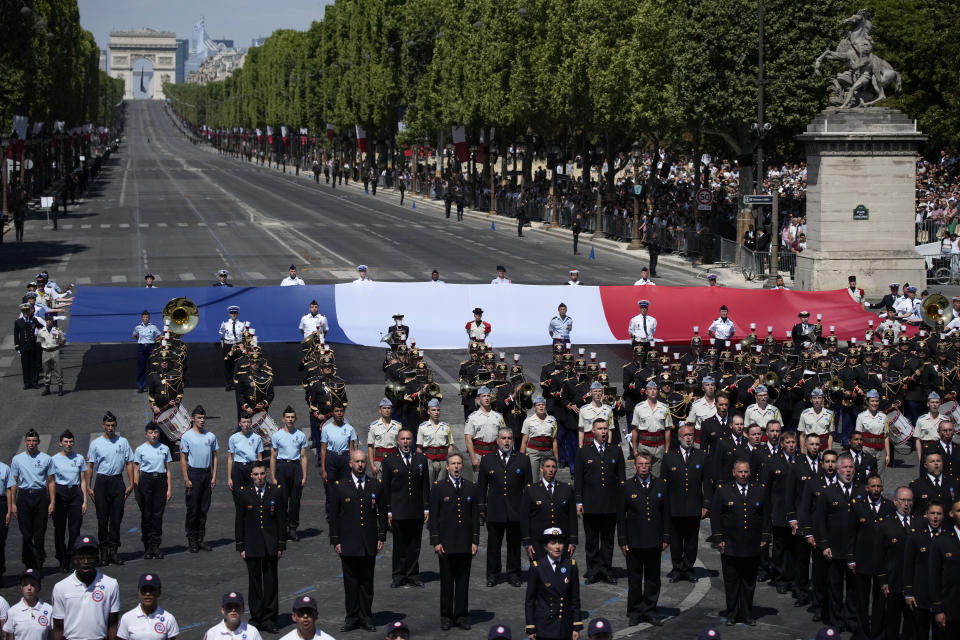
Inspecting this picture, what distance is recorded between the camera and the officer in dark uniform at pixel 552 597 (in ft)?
43.2

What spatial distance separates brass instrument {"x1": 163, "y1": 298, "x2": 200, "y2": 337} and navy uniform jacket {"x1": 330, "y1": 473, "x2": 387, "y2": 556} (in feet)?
49.9

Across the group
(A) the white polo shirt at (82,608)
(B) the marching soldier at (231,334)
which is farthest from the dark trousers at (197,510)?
(B) the marching soldier at (231,334)

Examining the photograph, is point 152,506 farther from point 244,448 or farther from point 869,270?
point 869,270

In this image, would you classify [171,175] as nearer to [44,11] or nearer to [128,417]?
[44,11]

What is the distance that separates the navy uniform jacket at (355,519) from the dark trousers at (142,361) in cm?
1510

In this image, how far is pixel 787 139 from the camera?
58.8 m

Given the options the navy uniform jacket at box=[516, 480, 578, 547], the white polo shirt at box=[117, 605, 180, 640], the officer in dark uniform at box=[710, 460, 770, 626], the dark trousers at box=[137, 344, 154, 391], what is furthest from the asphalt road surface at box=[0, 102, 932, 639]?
the white polo shirt at box=[117, 605, 180, 640]

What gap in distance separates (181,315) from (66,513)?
41.3ft

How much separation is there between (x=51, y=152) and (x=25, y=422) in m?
101

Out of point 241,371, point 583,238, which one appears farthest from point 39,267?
point 241,371

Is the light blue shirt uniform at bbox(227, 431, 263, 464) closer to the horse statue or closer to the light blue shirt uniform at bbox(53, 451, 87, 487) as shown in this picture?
the light blue shirt uniform at bbox(53, 451, 87, 487)

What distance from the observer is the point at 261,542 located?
15734mm

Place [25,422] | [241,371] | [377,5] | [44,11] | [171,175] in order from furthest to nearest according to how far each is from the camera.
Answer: [171,175] < [377,5] < [44,11] < [25,422] < [241,371]

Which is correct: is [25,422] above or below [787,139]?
below
